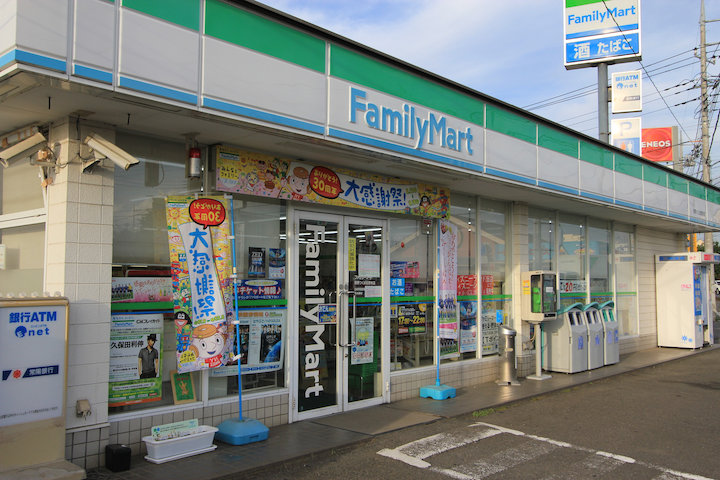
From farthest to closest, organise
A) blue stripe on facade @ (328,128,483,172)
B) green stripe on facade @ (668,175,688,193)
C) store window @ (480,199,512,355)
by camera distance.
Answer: green stripe on facade @ (668,175,688,193)
store window @ (480,199,512,355)
blue stripe on facade @ (328,128,483,172)

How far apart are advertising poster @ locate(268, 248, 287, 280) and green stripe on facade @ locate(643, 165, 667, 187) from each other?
399 inches

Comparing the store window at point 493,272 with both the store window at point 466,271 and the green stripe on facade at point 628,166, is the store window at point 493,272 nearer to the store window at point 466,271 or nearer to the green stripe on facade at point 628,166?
the store window at point 466,271

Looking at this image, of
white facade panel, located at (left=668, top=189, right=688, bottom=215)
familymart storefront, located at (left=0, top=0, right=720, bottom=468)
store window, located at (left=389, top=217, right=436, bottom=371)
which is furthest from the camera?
white facade panel, located at (left=668, top=189, right=688, bottom=215)

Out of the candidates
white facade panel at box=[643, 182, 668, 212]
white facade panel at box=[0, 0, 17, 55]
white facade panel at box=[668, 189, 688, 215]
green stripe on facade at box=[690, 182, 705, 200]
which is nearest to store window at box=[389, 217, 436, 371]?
white facade panel at box=[0, 0, 17, 55]

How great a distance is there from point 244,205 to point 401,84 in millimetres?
2634

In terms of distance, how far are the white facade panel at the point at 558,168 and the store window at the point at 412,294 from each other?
7.75ft

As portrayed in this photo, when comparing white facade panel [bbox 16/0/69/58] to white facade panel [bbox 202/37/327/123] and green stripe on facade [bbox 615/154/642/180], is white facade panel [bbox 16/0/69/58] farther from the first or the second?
green stripe on facade [bbox 615/154/642/180]

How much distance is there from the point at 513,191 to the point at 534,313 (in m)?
2.42

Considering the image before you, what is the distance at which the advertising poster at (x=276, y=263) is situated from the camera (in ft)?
24.3

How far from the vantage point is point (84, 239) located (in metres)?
5.64

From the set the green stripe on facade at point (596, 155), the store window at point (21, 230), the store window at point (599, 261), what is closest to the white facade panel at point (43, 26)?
the store window at point (21, 230)

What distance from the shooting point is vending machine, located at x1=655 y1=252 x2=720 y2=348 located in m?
15.9

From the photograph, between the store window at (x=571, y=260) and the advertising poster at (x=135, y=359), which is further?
the store window at (x=571, y=260)

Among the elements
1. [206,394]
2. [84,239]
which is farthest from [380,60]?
[206,394]
